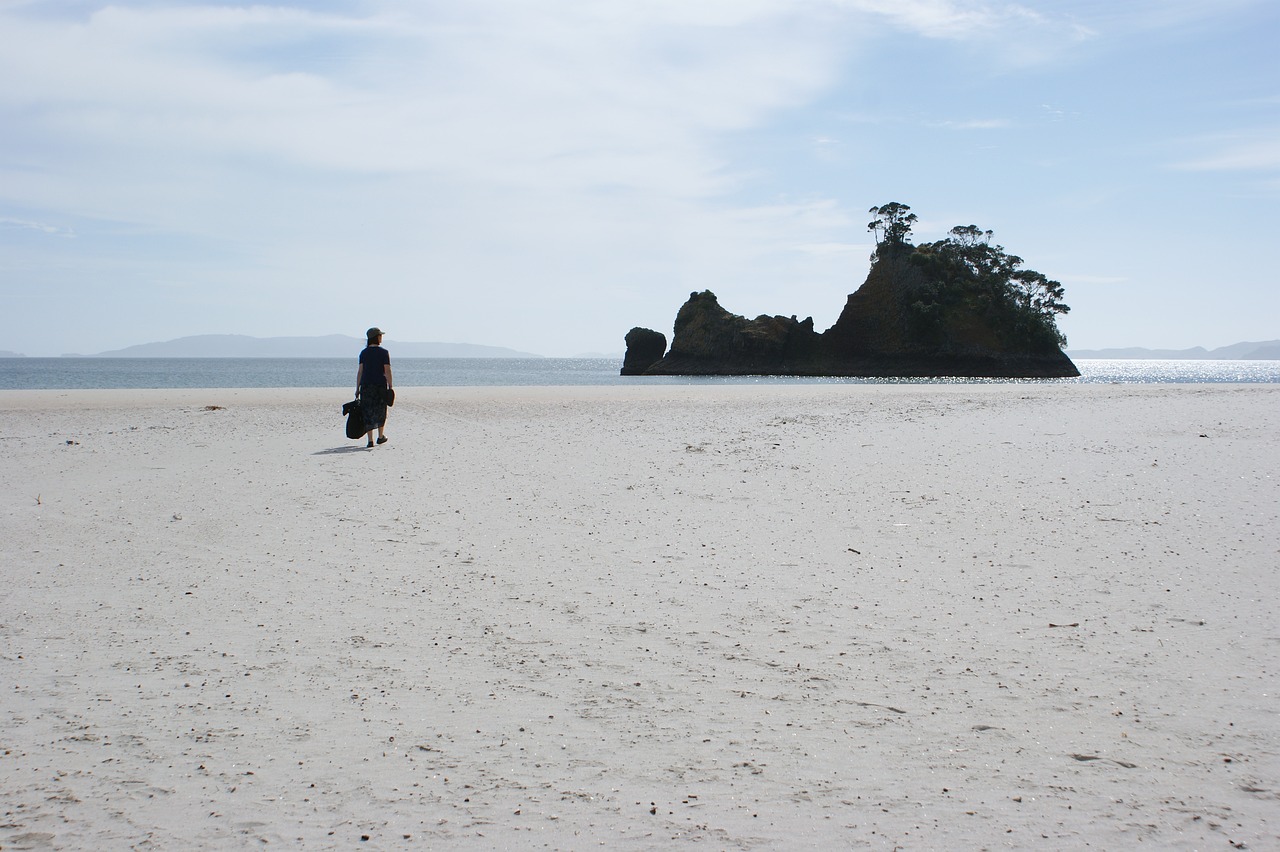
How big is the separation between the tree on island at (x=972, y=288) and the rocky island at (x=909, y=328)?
116mm

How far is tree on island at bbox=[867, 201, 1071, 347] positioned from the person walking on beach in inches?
3559

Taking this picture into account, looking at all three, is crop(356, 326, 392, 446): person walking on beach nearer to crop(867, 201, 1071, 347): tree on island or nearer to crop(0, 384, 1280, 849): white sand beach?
crop(0, 384, 1280, 849): white sand beach

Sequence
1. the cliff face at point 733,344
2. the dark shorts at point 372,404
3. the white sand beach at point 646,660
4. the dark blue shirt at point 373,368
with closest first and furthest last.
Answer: the white sand beach at point 646,660
the dark shorts at point 372,404
the dark blue shirt at point 373,368
the cliff face at point 733,344

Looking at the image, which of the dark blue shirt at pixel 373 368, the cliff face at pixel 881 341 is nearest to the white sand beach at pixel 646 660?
the dark blue shirt at pixel 373 368

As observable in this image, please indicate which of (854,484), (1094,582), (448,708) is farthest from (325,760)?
(854,484)

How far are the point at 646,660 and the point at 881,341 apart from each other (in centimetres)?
10054

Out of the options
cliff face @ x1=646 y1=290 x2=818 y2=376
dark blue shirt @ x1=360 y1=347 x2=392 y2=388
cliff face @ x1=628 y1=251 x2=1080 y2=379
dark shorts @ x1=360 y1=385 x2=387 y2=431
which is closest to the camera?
dark shorts @ x1=360 y1=385 x2=387 y2=431

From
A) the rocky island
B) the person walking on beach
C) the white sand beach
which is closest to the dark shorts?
the person walking on beach

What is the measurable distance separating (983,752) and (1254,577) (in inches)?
153

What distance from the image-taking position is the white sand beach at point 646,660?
3.19 metres

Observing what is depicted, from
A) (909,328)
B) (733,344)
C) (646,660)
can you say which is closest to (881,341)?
(909,328)

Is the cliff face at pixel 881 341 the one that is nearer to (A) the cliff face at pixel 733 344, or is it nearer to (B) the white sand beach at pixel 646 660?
(A) the cliff face at pixel 733 344

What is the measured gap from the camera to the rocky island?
96.5 m

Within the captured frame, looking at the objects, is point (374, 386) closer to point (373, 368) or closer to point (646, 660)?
point (373, 368)
